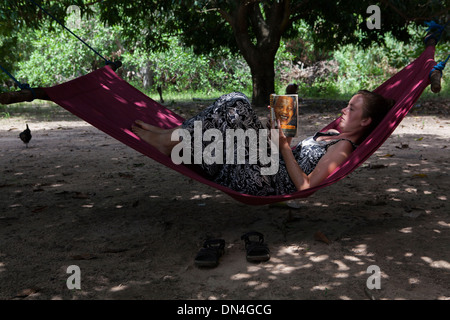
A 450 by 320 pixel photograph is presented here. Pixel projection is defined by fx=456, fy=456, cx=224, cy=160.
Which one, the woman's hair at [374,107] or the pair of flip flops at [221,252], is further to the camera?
the woman's hair at [374,107]

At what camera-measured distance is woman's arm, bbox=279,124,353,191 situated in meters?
2.39

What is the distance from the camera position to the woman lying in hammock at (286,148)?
96.4 inches

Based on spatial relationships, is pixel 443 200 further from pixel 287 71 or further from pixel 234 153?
pixel 287 71

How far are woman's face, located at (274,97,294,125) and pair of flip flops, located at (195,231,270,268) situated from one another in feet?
2.01

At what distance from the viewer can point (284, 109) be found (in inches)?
90.4

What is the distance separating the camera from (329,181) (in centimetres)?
223

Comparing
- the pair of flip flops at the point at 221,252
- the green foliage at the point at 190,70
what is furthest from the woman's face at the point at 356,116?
the green foliage at the point at 190,70

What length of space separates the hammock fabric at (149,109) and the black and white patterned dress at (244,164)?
0.15m

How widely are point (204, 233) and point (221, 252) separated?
13.3 inches

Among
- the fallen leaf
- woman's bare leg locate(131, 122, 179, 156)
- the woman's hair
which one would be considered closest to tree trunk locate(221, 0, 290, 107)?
woman's bare leg locate(131, 122, 179, 156)

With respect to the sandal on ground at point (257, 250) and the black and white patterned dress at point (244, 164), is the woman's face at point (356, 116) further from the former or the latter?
the sandal on ground at point (257, 250)

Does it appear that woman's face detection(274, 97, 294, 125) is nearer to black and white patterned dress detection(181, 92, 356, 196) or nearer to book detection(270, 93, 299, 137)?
book detection(270, 93, 299, 137)

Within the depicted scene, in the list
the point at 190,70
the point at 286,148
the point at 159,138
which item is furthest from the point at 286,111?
the point at 190,70

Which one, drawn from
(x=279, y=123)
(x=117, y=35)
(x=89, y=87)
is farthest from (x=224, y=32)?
(x=279, y=123)
